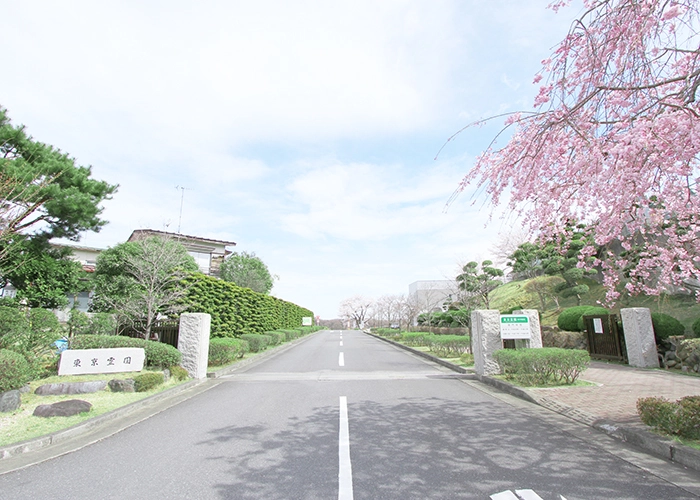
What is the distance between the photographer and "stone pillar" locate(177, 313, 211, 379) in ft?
33.7

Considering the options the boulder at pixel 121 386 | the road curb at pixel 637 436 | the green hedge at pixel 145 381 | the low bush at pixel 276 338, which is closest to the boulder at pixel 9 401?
the boulder at pixel 121 386

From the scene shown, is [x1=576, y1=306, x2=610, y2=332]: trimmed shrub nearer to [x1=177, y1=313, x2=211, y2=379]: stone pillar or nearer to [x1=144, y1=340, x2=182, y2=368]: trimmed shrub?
[x1=177, y1=313, x2=211, y2=379]: stone pillar

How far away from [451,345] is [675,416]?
11060 mm

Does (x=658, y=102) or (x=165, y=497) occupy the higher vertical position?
(x=658, y=102)

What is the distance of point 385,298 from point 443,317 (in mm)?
45139

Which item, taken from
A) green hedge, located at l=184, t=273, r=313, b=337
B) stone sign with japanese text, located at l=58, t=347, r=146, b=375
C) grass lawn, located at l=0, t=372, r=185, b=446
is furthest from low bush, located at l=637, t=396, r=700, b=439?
green hedge, located at l=184, t=273, r=313, b=337

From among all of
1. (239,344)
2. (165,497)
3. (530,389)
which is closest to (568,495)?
(165,497)

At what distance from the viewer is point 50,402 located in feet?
22.6

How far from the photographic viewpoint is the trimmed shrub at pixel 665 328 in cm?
1167

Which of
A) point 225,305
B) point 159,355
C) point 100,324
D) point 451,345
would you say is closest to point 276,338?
point 225,305

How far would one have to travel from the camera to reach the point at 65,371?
8.34 meters

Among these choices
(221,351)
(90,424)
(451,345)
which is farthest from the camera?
(451,345)

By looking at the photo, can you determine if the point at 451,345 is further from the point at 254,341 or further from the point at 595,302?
the point at 595,302

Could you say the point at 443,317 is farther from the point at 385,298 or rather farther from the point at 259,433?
the point at 385,298
